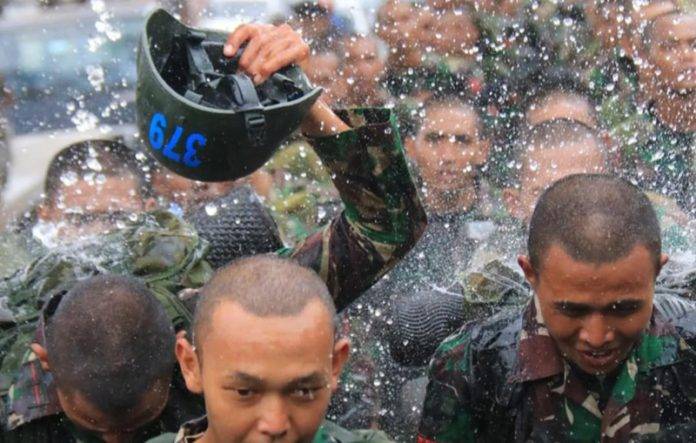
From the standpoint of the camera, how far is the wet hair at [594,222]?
2.79 m

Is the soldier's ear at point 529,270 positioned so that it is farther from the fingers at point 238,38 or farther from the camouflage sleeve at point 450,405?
the fingers at point 238,38

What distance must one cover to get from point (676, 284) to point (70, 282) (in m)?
1.47

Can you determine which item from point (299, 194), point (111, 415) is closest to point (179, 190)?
point (299, 194)

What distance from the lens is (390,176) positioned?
310 centimetres

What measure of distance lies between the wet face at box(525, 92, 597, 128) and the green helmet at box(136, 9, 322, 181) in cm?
203

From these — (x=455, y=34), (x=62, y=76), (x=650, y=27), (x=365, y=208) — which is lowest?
(x=62, y=76)

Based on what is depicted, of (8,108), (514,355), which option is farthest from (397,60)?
(514,355)

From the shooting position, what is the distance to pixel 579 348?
110 inches

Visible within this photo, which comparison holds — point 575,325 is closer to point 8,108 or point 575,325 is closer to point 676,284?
point 676,284

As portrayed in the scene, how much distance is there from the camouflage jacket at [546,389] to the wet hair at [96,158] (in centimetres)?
225

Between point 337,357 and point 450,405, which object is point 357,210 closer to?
point 450,405

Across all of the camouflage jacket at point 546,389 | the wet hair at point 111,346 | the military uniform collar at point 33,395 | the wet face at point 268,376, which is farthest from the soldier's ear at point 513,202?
the wet face at point 268,376

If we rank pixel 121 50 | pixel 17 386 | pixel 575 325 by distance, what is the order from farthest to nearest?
1. pixel 121 50
2. pixel 17 386
3. pixel 575 325

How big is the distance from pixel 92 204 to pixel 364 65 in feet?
4.01
